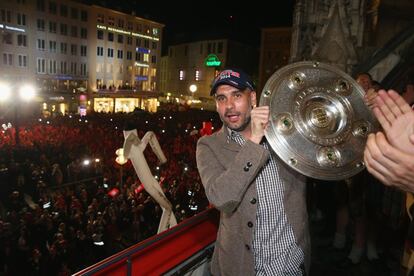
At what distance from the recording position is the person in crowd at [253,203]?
2.49 meters

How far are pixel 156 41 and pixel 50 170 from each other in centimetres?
5648

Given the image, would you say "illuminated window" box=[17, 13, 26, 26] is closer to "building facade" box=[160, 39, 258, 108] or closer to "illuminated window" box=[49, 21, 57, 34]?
"illuminated window" box=[49, 21, 57, 34]

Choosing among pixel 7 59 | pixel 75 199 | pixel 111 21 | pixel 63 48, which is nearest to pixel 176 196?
pixel 75 199

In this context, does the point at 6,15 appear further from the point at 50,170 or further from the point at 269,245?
the point at 269,245

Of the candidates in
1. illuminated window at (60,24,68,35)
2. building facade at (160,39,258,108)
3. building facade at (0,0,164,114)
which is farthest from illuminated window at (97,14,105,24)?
building facade at (160,39,258,108)

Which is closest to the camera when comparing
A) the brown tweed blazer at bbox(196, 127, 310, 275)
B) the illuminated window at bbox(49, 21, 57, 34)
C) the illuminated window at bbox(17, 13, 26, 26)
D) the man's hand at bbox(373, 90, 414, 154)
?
the man's hand at bbox(373, 90, 414, 154)

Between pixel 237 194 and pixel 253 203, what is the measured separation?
0.91ft

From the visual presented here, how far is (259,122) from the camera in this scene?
236cm

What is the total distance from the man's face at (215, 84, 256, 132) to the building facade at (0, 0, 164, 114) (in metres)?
49.1

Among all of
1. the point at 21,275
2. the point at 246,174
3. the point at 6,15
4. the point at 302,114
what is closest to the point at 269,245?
the point at 246,174

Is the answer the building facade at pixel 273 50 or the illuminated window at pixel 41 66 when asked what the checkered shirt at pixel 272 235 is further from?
the illuminated window at pixel 41 66

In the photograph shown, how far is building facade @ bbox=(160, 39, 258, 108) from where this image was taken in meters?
59.2

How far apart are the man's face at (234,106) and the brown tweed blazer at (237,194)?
134 mm

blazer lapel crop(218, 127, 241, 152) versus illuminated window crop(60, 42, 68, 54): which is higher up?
illuminated window crop(60, 42, 68, 54)
